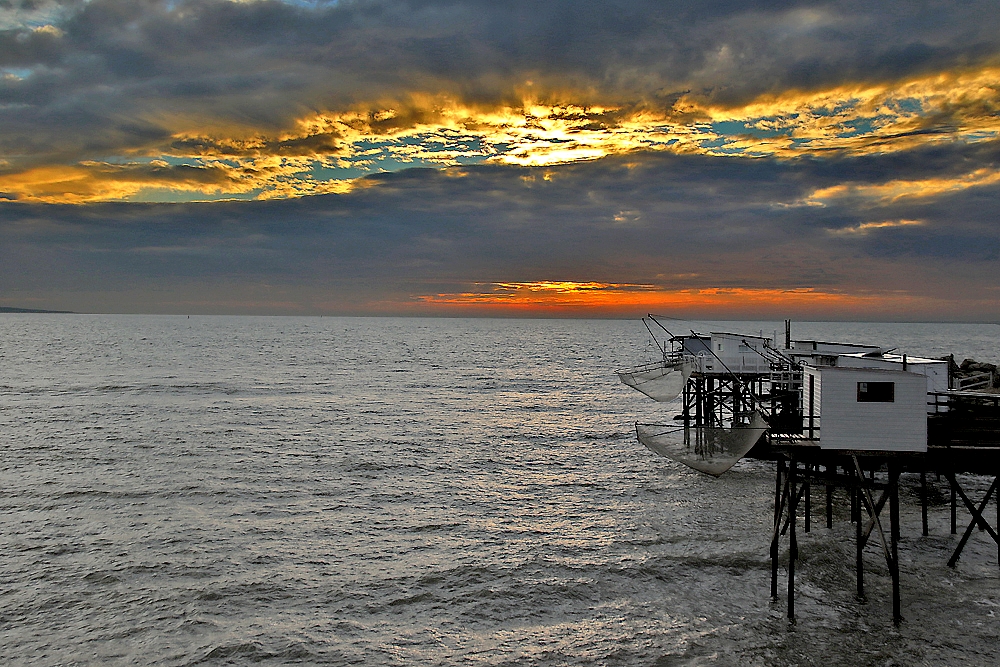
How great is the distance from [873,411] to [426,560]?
15477mm

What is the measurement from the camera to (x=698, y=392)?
44719 mm

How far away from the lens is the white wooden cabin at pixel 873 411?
20375mm

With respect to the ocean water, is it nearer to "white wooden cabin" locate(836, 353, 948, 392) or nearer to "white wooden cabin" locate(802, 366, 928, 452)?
"white wooden cabin" locate(802, 366, 928, 452)

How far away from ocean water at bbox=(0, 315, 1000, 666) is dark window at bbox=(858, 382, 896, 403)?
20.1 feet

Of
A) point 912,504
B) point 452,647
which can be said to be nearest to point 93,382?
point 452,647

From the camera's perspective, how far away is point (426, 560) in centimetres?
2417

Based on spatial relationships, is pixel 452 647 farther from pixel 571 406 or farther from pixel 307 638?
pixel 571 406

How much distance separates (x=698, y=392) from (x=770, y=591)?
24280 millimetres

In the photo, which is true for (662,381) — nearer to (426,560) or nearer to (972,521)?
(972,521)

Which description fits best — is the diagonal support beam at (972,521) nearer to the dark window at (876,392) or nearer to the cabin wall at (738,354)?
the dark window at (876,392)

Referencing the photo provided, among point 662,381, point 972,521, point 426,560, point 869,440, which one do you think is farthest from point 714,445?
point 662,381

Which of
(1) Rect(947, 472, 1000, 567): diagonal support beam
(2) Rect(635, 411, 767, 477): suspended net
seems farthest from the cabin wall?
(1) Rect(947, 472, 1000, 567): diagonal support beam

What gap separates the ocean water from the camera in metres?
18.4

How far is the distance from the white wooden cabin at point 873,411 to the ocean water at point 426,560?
15.9 feet
